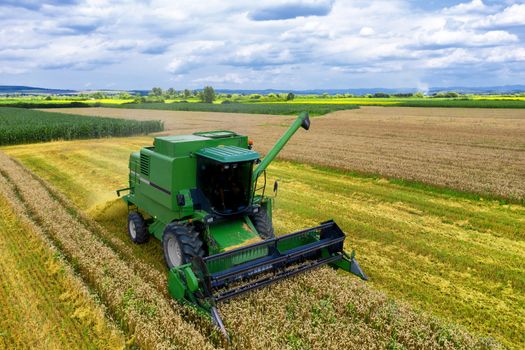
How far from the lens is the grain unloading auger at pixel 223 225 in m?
6.23

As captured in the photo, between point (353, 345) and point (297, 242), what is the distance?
2398 millimetres

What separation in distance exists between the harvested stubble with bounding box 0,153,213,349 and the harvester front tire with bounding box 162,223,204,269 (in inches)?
27.9

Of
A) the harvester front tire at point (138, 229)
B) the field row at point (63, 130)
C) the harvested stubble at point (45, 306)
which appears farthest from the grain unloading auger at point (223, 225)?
the field row at point (63, 130)

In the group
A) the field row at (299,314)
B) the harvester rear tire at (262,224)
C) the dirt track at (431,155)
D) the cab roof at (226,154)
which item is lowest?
the field row at (299,314)

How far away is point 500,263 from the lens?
8.29 meters

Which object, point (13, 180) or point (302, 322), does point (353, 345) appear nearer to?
point (302, 322)

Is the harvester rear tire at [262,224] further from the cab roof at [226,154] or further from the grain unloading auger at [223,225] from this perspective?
the cab roof at [226,154]

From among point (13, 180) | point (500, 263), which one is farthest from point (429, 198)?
point (13, 180)

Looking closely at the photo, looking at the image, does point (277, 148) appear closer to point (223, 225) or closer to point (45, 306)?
point (223, 225)

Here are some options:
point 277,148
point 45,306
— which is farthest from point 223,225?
point 45,306

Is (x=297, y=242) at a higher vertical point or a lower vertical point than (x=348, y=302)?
higher

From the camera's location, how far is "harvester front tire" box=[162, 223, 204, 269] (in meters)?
6.60

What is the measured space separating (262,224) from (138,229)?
10.0ft

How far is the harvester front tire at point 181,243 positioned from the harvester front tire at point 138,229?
168 cm
